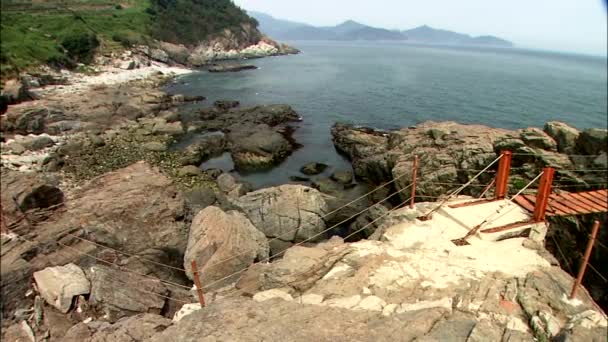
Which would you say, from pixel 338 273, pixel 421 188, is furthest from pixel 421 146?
pixel 338 273


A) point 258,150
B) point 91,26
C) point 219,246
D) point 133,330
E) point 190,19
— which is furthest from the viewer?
point 190,19

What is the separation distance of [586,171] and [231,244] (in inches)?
612

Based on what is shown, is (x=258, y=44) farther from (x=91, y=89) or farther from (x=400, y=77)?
(x=91, y=89)

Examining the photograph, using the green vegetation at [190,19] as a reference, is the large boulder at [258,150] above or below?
below

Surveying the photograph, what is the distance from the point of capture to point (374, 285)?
758 cm

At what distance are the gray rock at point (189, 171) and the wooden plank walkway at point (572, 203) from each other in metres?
18.9

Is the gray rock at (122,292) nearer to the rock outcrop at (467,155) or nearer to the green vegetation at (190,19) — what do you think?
the rock outcrop at (467,155)

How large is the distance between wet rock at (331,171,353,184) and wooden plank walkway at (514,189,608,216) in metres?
14.2

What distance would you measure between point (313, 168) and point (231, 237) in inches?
560

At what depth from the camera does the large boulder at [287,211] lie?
1695cm

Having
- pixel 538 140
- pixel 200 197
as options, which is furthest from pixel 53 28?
pixel 538 140

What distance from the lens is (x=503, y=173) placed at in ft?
35.0

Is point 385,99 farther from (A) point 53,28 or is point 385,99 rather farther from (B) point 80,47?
(A) point 53,28

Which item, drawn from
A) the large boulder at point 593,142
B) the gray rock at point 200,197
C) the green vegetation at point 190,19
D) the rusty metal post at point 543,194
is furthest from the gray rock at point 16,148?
the green vegetation at point 190,19
